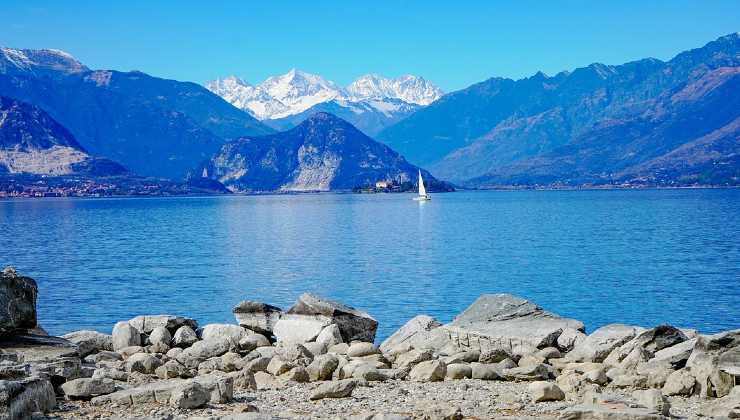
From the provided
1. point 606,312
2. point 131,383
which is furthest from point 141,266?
point 131,383

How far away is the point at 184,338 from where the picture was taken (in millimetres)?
33219

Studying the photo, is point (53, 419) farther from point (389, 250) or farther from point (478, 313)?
point (389, 250)

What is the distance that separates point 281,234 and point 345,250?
34.8 m

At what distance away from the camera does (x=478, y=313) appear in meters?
35.2

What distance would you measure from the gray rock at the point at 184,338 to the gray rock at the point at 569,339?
13.6 m

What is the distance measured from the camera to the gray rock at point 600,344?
28.7 meters

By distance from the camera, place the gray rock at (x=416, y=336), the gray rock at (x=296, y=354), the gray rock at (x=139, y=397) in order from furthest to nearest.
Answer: the gray rock at (x=416, y=336)
the gray rock at (x=296, y=354)
the gray rock at (x=139, y=397)

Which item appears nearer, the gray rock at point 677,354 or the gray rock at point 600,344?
the gray rock at point 677,354

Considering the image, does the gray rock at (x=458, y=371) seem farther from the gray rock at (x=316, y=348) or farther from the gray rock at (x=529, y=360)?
the gray rock at (x=316, y=348)

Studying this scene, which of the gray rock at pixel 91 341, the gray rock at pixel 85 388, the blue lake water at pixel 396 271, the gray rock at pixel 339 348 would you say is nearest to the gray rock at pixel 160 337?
the gray rock at pixel 91 341

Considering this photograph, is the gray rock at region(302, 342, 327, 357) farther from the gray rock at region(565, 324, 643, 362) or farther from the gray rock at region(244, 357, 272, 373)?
the gray rock at region(565, 324, 643, 362)

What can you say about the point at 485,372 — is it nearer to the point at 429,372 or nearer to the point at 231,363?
the point at 429,372

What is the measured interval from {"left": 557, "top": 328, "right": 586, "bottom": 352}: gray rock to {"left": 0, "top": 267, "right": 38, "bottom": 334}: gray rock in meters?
17.6

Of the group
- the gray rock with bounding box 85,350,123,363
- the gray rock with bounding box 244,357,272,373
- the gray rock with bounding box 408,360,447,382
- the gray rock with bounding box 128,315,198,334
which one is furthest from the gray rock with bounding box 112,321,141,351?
the gray rock with bounding box 408,360,447,382
